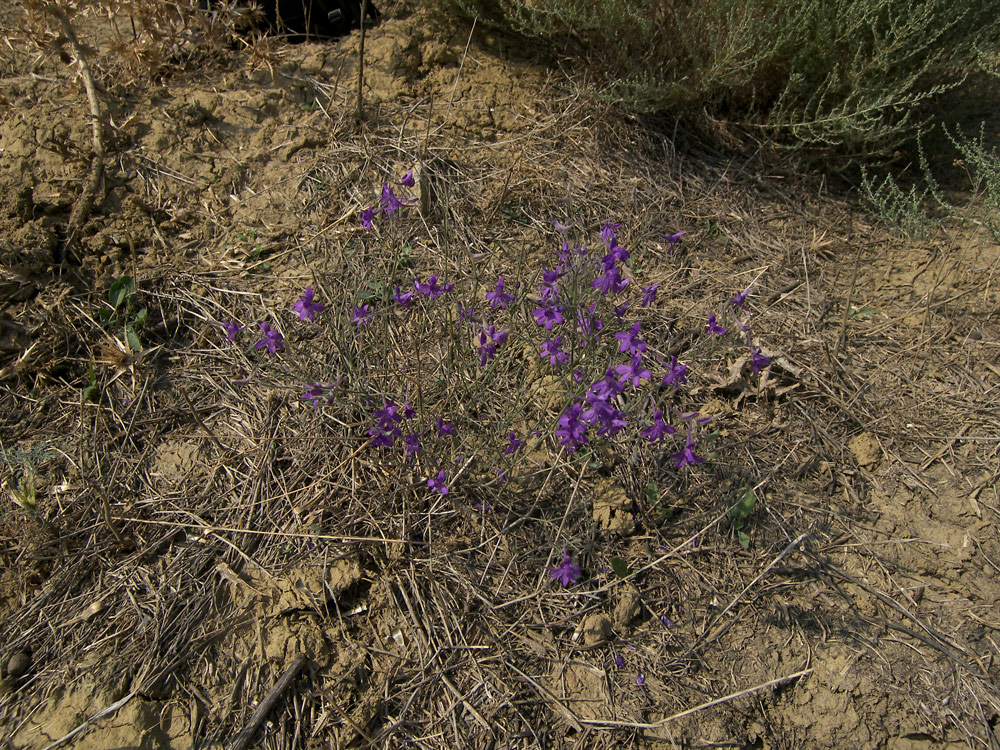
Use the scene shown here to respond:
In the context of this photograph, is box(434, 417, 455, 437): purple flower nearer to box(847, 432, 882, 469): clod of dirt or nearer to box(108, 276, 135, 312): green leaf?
box(108, 276, 135, 312): green leaf

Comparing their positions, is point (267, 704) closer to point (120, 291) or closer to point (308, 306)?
point (308, 306)

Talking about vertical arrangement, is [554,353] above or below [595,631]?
above

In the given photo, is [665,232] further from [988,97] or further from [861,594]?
[988,97]

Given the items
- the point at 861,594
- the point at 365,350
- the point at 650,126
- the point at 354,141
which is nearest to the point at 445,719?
the point at 365,350

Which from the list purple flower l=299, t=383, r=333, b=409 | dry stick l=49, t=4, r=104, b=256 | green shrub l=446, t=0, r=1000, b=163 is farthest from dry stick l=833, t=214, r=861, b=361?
dry stick l=49, t=4, r=104, b=256

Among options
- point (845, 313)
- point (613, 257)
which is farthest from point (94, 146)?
point (845, 313)

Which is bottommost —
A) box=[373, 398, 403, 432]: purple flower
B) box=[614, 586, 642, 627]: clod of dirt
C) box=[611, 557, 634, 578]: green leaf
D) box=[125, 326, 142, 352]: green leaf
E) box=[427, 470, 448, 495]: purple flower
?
box=[614, 586, 642, 627]: clod of dirt

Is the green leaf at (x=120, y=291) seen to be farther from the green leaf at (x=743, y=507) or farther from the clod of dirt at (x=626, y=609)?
the green leaf at (x=743, y=507)
